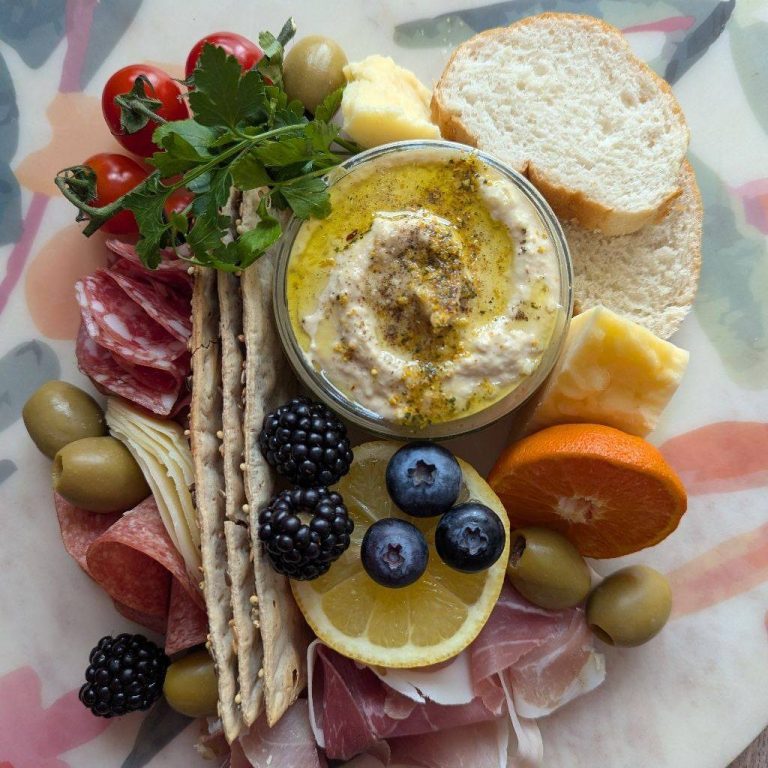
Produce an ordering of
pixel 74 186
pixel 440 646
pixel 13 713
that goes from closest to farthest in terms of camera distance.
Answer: pixel 440 646 < pixel 74 186 < pixel 13 713

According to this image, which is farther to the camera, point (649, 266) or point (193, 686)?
point (649, 266)

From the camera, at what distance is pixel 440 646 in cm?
194

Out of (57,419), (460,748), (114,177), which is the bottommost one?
(460,748)

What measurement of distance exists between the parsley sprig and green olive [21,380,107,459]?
0.49 metres

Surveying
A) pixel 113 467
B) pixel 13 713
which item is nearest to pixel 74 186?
pixel 113 467

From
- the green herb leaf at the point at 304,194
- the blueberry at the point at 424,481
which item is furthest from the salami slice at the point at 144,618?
the green herb leaf at the point at 304,194

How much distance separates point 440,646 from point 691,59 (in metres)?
1.79

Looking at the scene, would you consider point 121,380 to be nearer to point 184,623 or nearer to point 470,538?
point 184,623

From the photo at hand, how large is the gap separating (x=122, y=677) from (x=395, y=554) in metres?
0.81

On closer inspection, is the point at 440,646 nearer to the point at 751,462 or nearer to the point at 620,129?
the point at 751,462

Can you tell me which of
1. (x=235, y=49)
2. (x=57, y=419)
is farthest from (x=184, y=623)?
(x=235, y=49)

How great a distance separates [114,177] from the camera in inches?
84.4

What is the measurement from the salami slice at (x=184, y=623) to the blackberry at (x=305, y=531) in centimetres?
37

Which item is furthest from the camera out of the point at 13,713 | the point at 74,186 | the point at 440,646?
the point at 13,713
